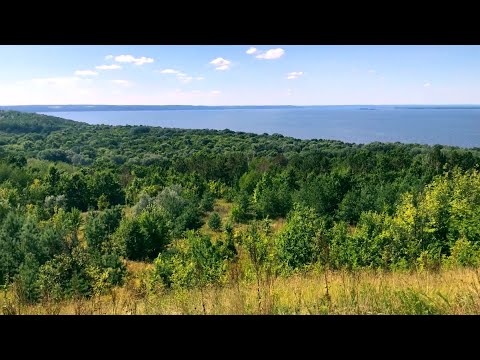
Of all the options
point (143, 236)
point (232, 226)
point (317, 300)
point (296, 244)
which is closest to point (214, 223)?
point (232, 226)

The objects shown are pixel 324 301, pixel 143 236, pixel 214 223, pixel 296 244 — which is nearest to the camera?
pixel 324 301

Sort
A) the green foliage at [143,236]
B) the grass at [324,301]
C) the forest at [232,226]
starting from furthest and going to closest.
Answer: the green foliage at [143,236] < the forest at [232,226] < the grass at [324,301]

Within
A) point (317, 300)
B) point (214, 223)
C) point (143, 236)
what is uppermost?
point (317, 300)

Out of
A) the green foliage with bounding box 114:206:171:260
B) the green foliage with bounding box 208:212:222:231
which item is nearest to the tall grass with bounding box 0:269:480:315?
the green foliage with bounding box 114:206:171:260

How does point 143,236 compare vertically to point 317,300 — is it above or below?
below

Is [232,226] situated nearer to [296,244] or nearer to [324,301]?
[296,244]

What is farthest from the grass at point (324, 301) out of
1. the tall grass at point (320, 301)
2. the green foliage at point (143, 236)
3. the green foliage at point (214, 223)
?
the green foliage at point (214, 223)

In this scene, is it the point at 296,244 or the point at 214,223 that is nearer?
the point at 296,244

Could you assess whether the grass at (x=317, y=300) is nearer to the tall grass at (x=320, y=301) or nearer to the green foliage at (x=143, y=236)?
the tall grass at (x=320, y=301)

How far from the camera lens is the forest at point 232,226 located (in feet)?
11.9

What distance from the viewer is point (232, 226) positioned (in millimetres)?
40188

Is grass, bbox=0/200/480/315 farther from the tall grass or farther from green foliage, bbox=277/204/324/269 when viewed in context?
green foliage, bbox=277/204/324/269

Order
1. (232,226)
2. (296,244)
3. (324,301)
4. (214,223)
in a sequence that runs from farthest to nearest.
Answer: (214,223)
(232,226)
(296,244)
(324,301)
